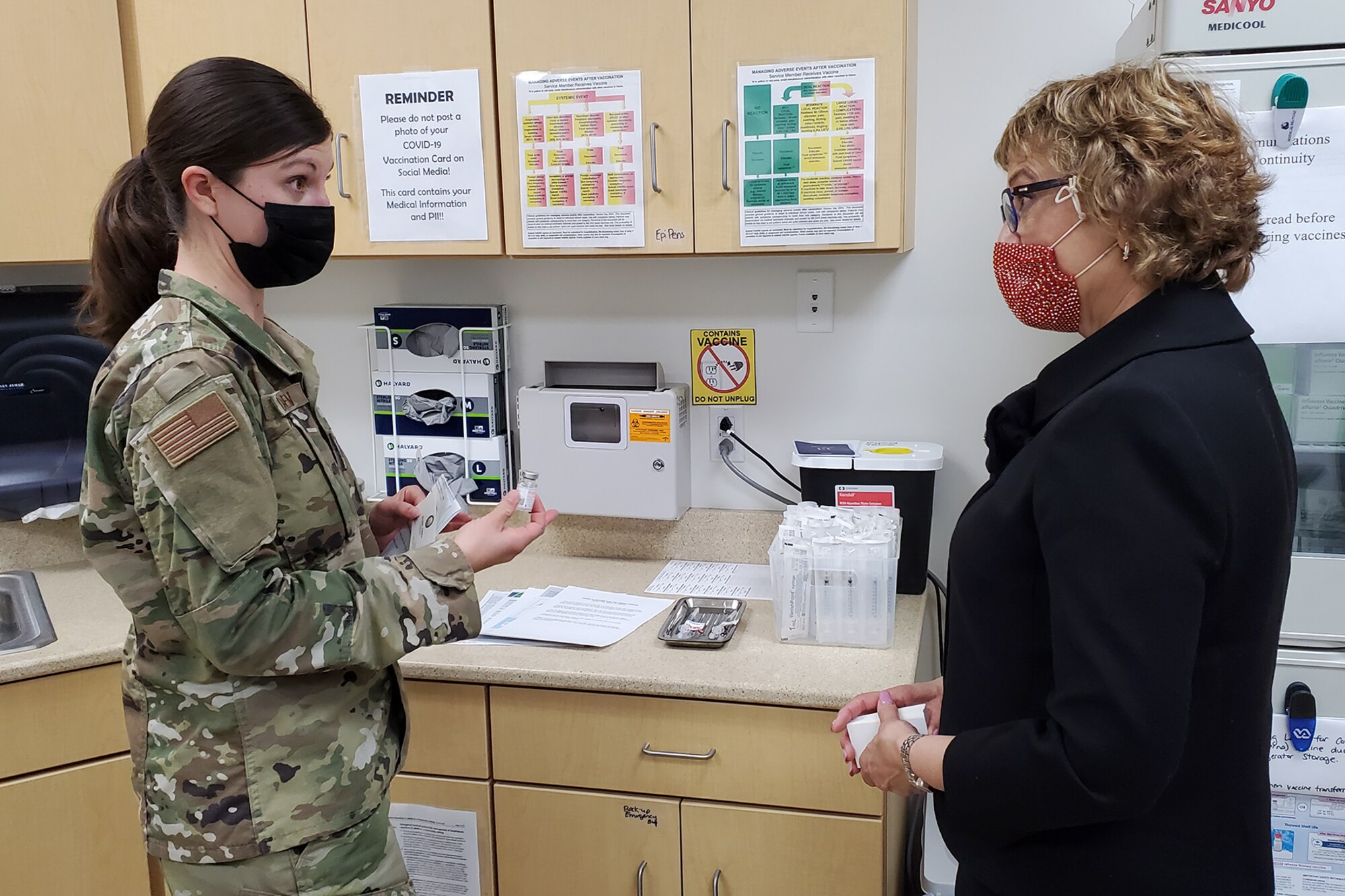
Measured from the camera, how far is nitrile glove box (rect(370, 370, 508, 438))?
2328mm

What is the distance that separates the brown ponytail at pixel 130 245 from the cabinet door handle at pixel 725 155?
954mm

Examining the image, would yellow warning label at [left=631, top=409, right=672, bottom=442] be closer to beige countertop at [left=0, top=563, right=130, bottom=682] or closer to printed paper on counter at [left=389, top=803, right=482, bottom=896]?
printed paper on counter at [left=389, top=803, right=482, bottom=896]

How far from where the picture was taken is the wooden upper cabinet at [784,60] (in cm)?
175

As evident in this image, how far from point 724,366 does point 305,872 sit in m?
1.36

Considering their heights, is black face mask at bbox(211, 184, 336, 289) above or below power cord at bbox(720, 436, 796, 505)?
above

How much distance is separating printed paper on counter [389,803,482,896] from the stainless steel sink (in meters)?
0.74

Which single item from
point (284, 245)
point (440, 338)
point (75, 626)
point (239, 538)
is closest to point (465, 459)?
point (440, 338)

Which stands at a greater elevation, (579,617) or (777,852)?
(579,617)

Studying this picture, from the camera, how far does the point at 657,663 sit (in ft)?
5.72

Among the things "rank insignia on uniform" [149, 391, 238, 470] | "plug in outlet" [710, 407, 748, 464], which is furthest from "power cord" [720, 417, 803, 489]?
"rank insignia on uniform" [149, 391, 238, 470]

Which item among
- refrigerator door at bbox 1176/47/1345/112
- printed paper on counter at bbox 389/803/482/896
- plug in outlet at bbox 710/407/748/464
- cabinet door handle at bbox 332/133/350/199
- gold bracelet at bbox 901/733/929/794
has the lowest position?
printed paper on counter at bbox 389/803/482/896

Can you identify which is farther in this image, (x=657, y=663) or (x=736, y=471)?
(x=736, y=471)

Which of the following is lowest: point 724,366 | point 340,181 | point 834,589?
point 834,589

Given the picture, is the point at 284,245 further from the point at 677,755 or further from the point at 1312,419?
the point at 1312,419
